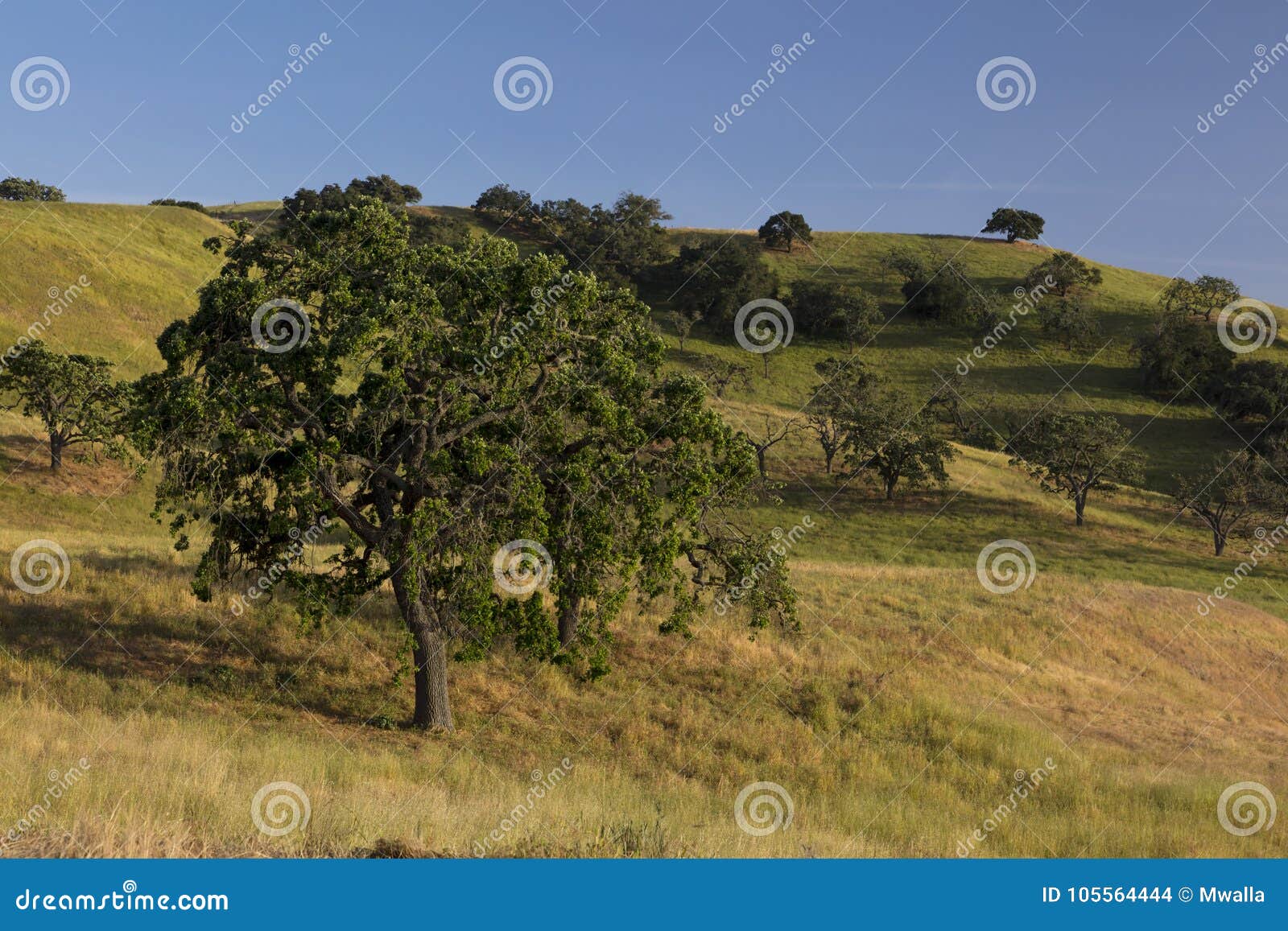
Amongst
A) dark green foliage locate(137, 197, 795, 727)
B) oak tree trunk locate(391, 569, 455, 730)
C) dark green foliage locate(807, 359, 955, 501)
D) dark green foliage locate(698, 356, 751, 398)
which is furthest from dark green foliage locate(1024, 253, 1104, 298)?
oak tree trunk locate(391, 569, 455, 730)

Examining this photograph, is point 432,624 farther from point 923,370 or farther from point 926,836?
point 923,370

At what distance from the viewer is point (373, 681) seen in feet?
69.7

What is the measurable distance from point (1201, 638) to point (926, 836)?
2501 centimetres

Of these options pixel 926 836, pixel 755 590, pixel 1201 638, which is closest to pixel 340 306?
pixel 755 590

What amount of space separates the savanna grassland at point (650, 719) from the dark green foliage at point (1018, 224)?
92.4 meters

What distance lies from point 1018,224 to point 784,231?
3387 cm

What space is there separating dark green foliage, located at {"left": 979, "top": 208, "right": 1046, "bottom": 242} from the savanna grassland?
303 feet

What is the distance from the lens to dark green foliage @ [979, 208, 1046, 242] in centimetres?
12712

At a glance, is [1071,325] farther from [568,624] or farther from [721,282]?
[568,624]

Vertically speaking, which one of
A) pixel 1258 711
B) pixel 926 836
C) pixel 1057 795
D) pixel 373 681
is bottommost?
pixel 373 681

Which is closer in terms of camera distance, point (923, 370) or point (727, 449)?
point (727, 449)

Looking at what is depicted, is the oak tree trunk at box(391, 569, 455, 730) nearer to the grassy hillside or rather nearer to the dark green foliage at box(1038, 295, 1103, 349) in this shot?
the grassy hillside

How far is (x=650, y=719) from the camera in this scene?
2125cm

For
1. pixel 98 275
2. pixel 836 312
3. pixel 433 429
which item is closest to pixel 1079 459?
pixel 836 312
